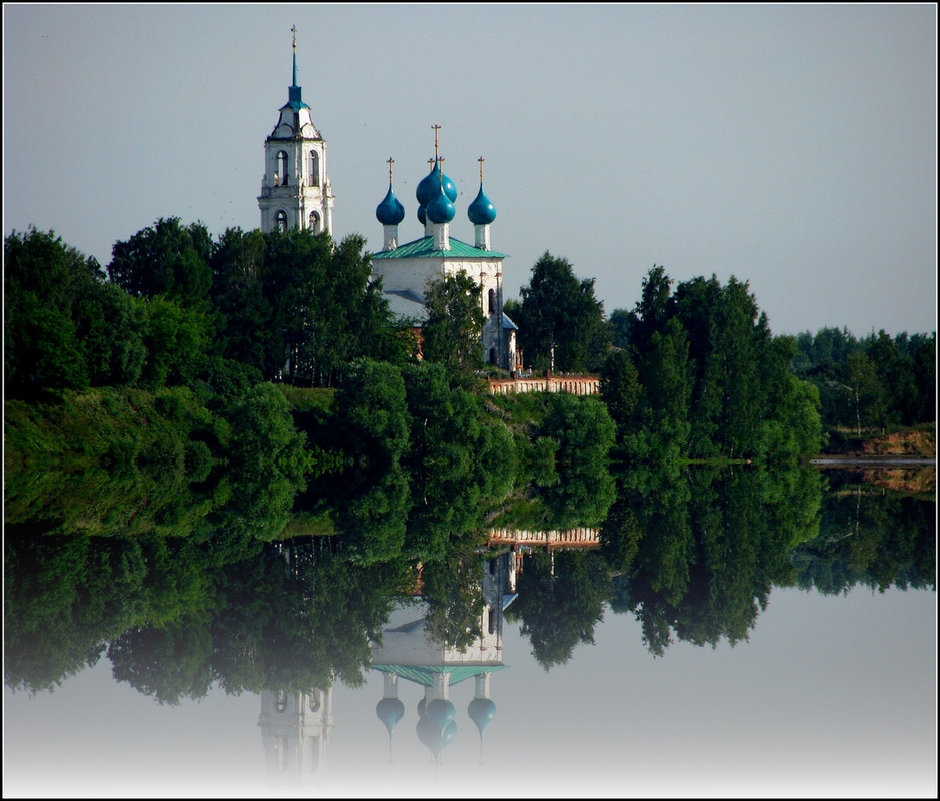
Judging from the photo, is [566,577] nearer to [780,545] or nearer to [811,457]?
[780,545]

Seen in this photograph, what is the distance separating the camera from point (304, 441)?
34531 millimetres

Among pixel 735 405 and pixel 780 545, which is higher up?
pixel 735 405

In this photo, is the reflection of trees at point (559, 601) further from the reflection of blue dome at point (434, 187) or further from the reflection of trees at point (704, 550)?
the reflection of blue dome at point (434, 187)

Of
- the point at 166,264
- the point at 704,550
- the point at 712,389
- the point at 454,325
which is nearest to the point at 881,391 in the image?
the point at 712,389

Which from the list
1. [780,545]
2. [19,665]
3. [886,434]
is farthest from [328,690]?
[886,434]

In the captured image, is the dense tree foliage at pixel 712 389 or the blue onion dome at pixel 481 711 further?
the dense tree foliage at pixel 712 389

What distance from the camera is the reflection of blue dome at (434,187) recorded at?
163ft

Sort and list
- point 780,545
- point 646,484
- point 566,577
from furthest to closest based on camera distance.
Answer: point 646,484, point 780,545, point 566,577

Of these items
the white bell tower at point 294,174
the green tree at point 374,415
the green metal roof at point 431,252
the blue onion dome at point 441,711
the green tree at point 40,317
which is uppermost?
the white bell tower at point 294,174

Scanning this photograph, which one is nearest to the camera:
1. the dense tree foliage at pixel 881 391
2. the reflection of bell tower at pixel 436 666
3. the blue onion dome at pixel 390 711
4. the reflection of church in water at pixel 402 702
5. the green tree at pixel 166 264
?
the reflection of church in water at pixel 402 702

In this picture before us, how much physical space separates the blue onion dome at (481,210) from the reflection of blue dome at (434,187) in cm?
104

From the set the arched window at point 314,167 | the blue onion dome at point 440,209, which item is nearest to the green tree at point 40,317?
the blue onion dome at point 440,209

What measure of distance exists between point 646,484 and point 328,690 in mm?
21736

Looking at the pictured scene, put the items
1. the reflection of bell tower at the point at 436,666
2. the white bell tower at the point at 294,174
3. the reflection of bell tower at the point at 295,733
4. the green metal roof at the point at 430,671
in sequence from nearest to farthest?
1. the reflection of bell tower at the point at 295,733
2. the reflection of bell tower at the point at 436,666
3. the green metal roof at the point at 430,671
4. the white bell tower at the point at 294,174
